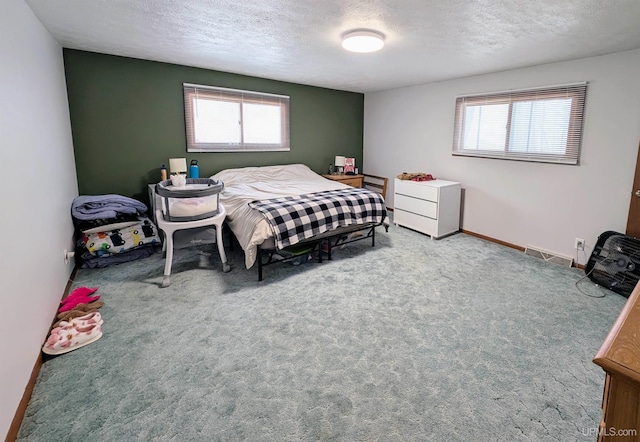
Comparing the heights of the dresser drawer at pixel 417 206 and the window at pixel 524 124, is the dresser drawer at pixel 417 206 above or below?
below

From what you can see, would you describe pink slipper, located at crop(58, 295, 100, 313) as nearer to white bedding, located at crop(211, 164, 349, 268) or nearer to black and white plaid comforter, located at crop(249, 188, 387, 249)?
white bedding, located at crop(211, 164, 349, 268)

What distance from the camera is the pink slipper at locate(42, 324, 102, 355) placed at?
2.02 metres

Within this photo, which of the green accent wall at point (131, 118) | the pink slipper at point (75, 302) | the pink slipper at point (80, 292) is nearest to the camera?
the pink slipper at point (75, 302)

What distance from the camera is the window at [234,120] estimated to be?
427 cm

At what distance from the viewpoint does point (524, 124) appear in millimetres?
3793

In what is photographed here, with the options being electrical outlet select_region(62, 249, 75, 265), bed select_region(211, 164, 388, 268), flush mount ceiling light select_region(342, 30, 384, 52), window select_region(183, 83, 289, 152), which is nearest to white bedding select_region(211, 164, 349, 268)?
bed select_region(211, 164, 388, 268)

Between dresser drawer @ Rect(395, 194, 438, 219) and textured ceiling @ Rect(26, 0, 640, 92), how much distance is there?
165 cm

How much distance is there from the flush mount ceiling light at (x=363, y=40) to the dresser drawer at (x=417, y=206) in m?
2.23

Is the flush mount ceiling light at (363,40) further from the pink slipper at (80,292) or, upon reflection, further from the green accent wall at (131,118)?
the pink slipper at (80,292)

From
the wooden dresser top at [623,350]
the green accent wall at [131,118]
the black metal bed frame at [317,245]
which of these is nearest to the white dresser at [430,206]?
the black metal bed frame at [317,245]

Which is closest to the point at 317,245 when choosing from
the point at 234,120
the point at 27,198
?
the point at 234,120

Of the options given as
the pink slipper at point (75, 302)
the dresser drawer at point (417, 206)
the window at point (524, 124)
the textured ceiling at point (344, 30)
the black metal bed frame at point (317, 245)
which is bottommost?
the pink slipper at point (75, 302)

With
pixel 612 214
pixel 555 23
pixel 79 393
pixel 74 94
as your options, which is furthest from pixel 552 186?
pixel 74 94

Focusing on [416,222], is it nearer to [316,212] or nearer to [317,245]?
[317,245]
